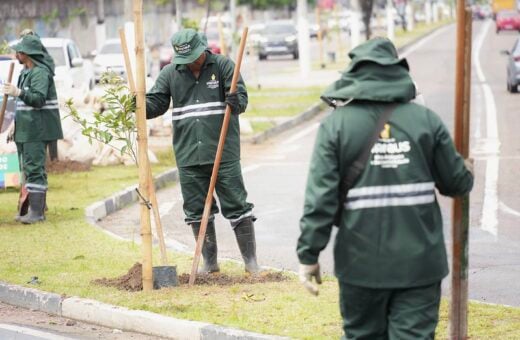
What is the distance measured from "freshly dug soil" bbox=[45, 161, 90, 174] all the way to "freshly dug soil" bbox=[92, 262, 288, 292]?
314 inches

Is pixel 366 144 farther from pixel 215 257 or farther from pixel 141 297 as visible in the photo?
pixel 215 257

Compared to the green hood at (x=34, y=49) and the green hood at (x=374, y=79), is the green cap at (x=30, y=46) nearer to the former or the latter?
the green hood at (x=34, y=49)

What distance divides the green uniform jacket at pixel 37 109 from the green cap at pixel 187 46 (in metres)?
3.72

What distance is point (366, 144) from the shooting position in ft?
18.6

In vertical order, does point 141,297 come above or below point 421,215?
below

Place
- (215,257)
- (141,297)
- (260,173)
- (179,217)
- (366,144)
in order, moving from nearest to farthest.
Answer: (366,144)
(141,297)
(215,257)
(179,217)
(260,173)

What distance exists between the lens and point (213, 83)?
9609 millimetres

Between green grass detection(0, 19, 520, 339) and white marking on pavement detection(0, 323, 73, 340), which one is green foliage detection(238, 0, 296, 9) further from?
white marking on pavement detection(0, 323, 73, 340)

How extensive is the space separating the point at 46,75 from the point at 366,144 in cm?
776

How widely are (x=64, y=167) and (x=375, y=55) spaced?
1265 centimetres

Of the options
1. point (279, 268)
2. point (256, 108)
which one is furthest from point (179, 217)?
point (256, 108)

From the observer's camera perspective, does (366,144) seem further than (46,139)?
No

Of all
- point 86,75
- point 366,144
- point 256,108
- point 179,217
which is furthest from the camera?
point 86,75

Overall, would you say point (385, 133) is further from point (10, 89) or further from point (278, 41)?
point (278, 41)
